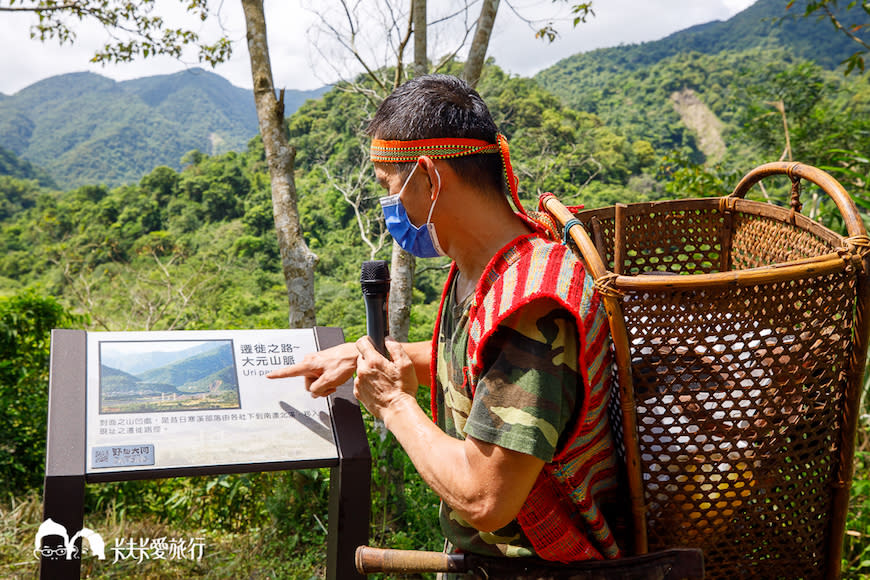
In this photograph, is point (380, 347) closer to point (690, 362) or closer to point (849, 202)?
point (690, 362)

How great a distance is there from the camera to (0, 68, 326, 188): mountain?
124 ft

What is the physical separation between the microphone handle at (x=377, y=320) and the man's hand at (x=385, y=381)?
0.05 metres

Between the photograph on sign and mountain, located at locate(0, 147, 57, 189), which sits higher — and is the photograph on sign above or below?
below

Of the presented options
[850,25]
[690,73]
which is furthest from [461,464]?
[690,73]

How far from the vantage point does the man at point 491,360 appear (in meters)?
0.91

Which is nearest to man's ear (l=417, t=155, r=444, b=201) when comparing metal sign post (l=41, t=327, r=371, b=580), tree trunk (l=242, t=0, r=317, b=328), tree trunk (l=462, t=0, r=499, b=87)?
metal sign post (l=41, t=327, r=371, b=580)

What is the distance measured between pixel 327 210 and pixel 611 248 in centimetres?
1700

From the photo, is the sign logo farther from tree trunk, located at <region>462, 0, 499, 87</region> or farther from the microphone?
tree trunk, located at <region>462, 0, 499, 87</region>

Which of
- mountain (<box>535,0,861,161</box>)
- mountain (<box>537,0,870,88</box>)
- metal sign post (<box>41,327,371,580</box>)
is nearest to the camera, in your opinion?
metal sign post (<box>41,327,371,580</box>)

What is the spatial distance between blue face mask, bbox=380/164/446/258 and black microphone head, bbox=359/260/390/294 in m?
0.10

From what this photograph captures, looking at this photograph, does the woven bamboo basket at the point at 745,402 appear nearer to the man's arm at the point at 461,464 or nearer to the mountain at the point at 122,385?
the man's arm at the point at 461,464

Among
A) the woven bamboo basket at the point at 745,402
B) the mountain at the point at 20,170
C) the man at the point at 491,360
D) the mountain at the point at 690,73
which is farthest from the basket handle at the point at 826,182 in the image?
the mountain at the point at 20,170

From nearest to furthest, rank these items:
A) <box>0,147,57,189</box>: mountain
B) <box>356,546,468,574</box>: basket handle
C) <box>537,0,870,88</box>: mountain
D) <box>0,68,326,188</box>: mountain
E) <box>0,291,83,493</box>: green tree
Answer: <box>356,546,468,574</box>: basket handle < <box>0,291,83,493</box>: green tree < <box>0,147,57,189</box>: mountain < <box>537,0,870,88</box>: mountain < <box>0,68,326,188</box>: mountain

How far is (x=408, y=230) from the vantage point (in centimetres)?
118
